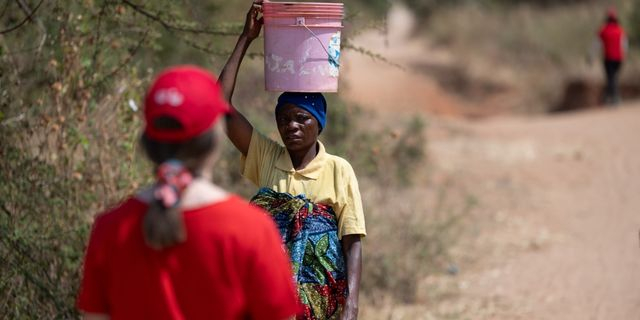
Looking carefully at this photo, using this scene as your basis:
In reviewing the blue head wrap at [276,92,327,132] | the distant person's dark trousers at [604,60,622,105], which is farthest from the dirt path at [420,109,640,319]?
the blue head wrap at [276,92,327,132]

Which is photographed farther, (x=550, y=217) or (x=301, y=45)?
(x=550, y=217)

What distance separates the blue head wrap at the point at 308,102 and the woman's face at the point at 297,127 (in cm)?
1

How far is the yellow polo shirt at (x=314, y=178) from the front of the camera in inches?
138

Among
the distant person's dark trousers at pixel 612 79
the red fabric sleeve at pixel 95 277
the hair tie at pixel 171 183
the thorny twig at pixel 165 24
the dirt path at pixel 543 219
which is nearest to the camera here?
the hair tie at pixel 171 183

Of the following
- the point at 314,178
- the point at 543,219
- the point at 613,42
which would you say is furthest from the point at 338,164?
the point at 613,42

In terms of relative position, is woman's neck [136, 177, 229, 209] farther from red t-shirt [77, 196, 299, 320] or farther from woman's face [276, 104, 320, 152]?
woman's face [276, 104, 320, 152]

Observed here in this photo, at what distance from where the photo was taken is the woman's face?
3.54 meters

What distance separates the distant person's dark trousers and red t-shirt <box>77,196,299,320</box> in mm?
16076

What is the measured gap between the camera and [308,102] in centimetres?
361

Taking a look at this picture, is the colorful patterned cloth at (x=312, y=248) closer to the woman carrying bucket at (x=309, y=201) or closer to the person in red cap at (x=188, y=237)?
the woman carrying bucket at (x=309, y=201)

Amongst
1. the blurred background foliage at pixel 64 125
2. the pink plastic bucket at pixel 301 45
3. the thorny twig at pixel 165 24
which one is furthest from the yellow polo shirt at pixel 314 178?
the thorny twig at pixel 165 24

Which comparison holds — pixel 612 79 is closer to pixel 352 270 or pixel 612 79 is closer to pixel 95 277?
pixel 352 270

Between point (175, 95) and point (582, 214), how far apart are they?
8.33m

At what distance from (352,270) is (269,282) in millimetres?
1214
